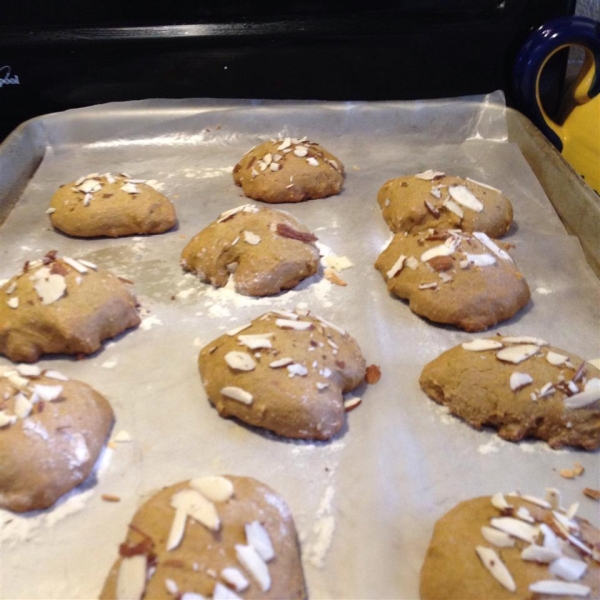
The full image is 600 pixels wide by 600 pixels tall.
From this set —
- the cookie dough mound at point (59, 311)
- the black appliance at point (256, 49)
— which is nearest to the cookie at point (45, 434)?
the cookie dough mound at point (59, 311)

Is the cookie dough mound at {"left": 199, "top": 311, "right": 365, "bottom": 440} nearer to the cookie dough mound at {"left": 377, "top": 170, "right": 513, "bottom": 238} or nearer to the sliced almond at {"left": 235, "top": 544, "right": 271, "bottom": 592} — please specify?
the sliced almond at {"left": 235, "top": 544, "right": 271, "bottom": 592}

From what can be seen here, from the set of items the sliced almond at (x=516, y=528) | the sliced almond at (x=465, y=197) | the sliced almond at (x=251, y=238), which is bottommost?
the sliced almond at (x=516, y=528)

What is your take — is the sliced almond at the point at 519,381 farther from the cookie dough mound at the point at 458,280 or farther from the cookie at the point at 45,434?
the cookie at the point at 45,434

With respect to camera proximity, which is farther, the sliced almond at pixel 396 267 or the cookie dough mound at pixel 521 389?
the sliced almond at pixel 396 267

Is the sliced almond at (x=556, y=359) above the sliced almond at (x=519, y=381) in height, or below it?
above

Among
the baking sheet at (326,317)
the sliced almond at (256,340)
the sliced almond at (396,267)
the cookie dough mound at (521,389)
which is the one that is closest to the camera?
the baking sheet at (326,317)

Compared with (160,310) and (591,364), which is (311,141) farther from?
(591,364)

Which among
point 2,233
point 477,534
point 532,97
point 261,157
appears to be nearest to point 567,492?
point 477,534

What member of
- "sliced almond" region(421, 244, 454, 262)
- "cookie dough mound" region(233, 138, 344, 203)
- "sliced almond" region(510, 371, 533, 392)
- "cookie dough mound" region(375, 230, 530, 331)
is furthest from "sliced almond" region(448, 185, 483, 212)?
"sliced almond" region(510, 371, 533, 392)

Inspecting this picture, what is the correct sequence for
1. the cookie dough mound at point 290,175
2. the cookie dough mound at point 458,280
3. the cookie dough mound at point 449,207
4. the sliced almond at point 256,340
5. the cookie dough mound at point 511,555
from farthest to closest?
1. the cookie dough mound at point 290,175
2. the cookie dough mound at point 449,207
3. the cookie dough mound at point 458,280
4. the sliced almond at point 256,340
5. the cookie dough mound at point 511,555
